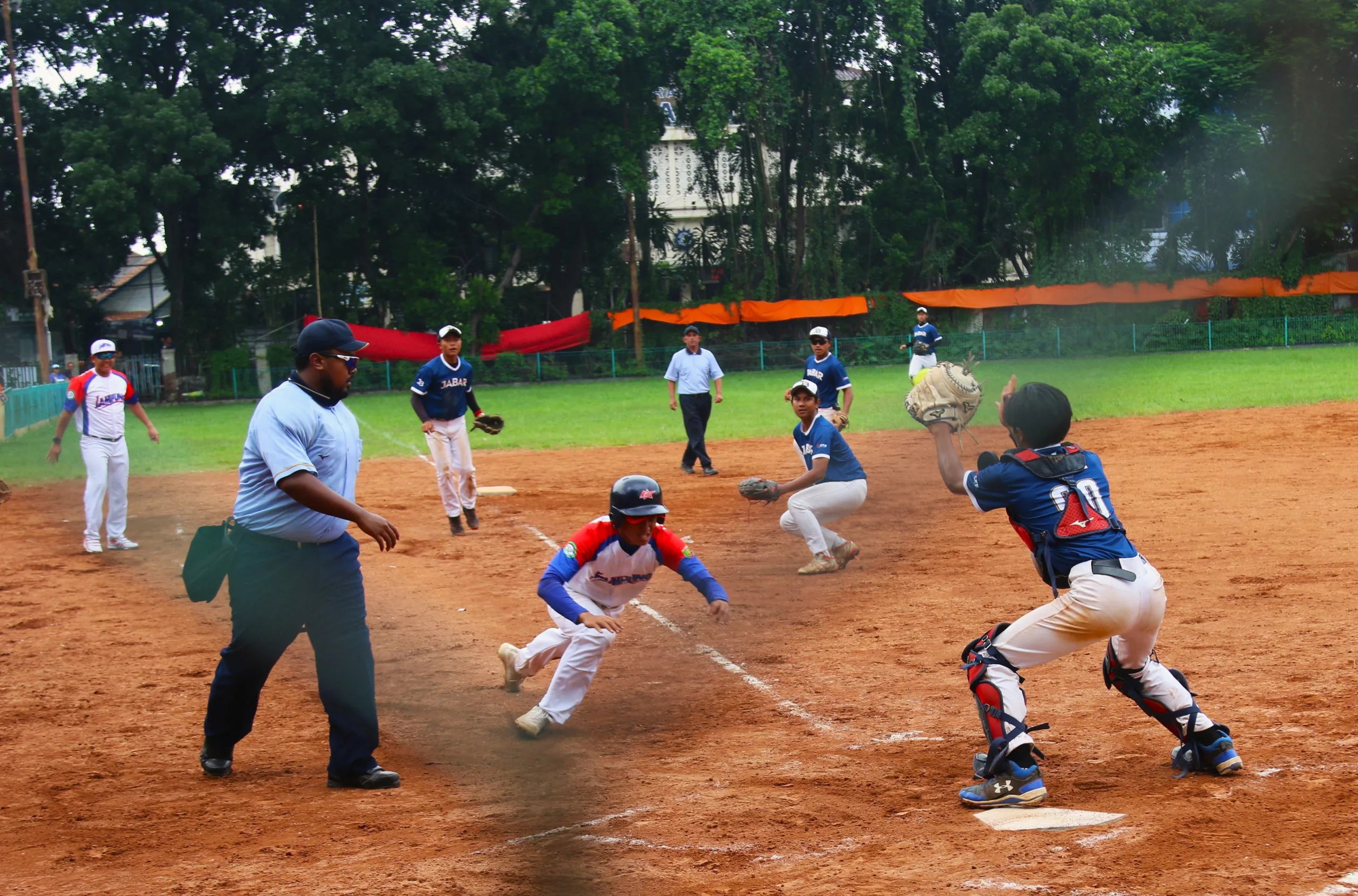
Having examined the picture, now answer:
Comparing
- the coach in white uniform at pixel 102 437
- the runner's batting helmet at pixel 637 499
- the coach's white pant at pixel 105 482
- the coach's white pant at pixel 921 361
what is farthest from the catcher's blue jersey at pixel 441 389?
the coach's white pant at pixel 921 361

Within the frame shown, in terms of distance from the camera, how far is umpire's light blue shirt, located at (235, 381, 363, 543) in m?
5.18

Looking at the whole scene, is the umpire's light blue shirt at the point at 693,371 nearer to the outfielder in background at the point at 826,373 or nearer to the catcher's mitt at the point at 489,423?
the outfielder in background at the point at 826,373

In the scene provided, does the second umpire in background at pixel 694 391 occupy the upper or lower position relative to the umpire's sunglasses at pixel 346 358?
lower

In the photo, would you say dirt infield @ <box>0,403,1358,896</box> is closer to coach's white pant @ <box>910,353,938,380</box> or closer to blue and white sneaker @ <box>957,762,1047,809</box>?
blue and white sneaker @ <box>957,762,1047,809</box>

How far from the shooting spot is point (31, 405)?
27.7 metres

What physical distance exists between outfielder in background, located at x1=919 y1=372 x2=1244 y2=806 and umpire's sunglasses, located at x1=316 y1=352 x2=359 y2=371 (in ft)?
8.78

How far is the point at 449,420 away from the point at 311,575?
7165 mm

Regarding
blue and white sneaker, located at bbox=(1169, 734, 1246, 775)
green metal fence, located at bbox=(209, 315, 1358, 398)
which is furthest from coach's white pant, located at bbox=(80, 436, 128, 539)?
green metal fence, located at bbox=(209, 315, 1358, 398)

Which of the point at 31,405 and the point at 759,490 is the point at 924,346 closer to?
the point at 759,490

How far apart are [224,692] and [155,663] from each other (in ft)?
8.88

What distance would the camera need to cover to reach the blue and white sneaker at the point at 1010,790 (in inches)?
185

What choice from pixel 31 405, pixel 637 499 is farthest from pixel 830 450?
pixel 31 405

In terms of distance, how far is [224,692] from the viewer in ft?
17.8

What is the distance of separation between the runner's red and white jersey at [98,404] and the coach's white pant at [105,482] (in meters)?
0.11
